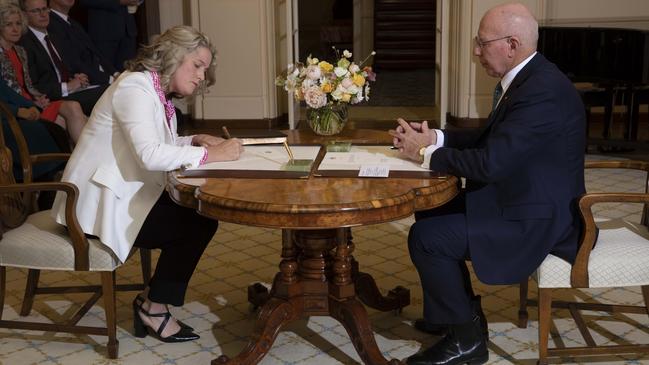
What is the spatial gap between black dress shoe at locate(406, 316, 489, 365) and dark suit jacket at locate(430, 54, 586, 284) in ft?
0.83

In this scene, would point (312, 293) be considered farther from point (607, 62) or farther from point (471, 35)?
point (471, 35)

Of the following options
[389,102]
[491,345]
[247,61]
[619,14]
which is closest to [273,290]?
[491,345]

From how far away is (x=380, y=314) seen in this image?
401 cm

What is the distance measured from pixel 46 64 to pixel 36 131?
2.66 feet

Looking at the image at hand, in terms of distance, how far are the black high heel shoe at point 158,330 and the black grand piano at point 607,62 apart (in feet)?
14.3

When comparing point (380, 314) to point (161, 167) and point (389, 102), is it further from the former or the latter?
point (389, 102)

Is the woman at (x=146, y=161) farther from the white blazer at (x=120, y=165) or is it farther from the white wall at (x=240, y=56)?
the white wall at (x=240, y=56)

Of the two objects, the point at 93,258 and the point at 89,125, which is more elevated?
the point at 89,125

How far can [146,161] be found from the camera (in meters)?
3.35

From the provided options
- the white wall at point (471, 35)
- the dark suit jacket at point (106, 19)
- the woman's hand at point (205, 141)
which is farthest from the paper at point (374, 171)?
the white wall at point (471, 35)

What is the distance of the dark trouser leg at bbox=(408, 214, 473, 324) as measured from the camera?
3.27 meters

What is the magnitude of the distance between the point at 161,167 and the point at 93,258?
0.47 meters

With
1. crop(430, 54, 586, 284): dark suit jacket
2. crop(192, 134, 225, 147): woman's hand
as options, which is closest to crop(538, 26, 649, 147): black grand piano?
crop(430, 54, 586, 284): dark suit jacket

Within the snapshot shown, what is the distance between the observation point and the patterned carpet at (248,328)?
3.59 metres
